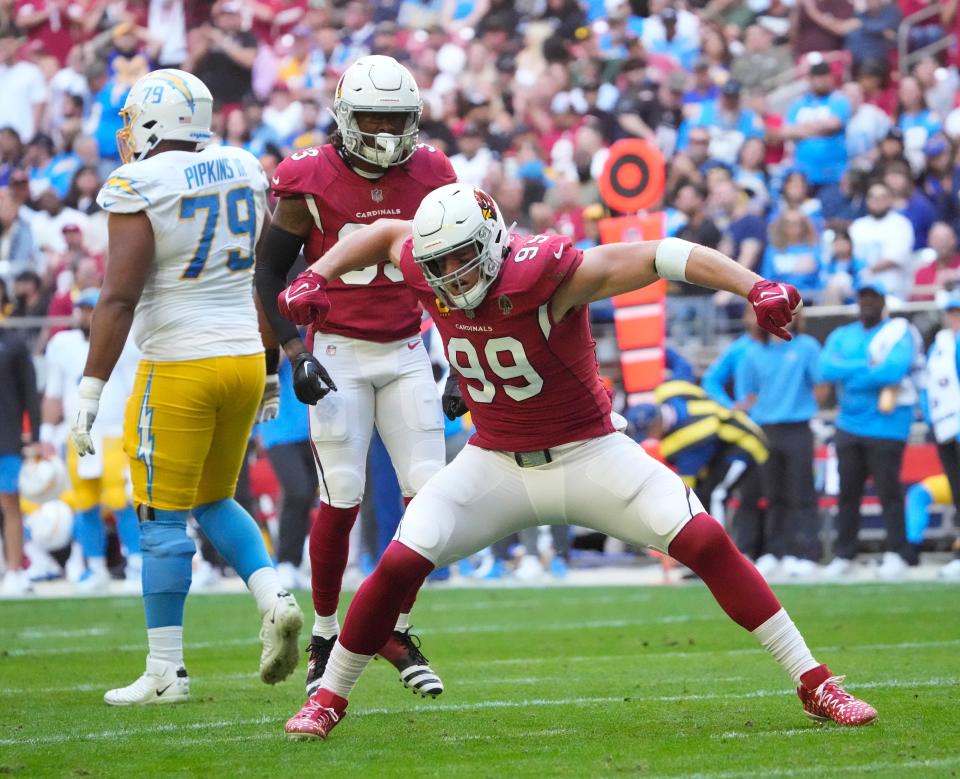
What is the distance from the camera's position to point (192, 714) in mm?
5742

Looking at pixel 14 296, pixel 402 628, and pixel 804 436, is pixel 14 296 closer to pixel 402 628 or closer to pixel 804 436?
→ pixel 804 436

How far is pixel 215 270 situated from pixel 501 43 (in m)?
12.3

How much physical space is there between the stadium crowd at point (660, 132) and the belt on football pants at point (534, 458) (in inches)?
251

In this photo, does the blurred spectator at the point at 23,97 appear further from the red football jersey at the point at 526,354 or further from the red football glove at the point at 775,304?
the red football glove at the point at 775,304

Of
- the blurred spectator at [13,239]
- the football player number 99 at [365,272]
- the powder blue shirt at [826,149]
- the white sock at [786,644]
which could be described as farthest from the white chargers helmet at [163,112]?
the blurred spectator at [13,239]

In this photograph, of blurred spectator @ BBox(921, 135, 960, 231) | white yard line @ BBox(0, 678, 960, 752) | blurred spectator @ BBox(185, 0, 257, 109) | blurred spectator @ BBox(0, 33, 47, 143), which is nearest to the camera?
white yard line @ BBox(0, 678, 960, 752)

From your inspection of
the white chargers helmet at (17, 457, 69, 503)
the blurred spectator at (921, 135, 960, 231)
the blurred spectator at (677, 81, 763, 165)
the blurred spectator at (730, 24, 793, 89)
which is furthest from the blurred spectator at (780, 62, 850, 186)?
the white chargers helmet at (17, 457, 69, 503)

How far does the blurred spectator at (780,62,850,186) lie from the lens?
1484cm

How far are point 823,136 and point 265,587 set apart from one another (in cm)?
988

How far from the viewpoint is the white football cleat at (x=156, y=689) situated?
20.0 feet

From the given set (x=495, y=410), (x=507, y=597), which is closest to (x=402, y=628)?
(x=495, y=410)

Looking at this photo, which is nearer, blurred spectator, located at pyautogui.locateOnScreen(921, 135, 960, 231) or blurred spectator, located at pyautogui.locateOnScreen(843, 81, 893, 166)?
blurred spectator, located at pyautogui.locateOnScreen(921, 135, 960, 231)

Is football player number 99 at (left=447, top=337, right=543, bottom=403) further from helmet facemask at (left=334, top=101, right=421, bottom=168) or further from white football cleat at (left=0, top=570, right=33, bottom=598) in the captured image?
white football cleat at (left=0, top=570, right=33, bottom=598)

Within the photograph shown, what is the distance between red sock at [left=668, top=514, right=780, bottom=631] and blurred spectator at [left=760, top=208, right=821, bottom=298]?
8.55 metres
